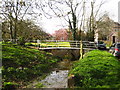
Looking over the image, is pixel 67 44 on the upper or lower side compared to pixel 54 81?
upper

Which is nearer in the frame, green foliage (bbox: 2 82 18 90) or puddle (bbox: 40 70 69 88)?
green foliage (bbox: 2 82 18 90)

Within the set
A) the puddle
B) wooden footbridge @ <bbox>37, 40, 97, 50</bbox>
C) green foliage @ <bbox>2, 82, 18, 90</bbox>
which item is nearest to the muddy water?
the puddle

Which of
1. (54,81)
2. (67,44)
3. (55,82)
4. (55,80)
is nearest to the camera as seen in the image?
(55,82)

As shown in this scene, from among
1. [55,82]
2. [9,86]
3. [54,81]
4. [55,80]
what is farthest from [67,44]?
[9,86]

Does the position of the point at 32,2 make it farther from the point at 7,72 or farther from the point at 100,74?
the point at 100,74

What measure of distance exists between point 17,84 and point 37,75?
210 cm

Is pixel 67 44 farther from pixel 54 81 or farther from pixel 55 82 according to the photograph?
pixel 55 82

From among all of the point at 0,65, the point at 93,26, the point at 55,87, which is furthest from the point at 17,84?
the point at 93,26

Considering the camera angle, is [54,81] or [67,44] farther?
[67,44]

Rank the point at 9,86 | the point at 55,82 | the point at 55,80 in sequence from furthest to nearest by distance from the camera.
A: the point at 55,80 < the point at 55,82 < the point at 9,86

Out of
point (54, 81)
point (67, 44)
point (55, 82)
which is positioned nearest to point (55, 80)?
point (54, 81)

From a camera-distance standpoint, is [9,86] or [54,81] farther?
[54,81]

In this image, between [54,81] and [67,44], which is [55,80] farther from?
[67,44]

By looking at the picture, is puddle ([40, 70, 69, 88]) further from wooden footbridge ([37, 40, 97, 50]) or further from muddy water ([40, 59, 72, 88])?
wooden footbridge ([37, 40, 97, 50])
